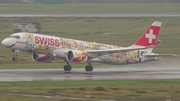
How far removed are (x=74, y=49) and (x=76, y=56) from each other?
252 centimetres

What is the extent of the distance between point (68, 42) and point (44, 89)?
47.9 feet

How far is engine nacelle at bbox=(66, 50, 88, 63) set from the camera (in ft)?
138

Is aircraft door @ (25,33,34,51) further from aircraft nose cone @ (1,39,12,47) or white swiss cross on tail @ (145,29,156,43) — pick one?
white swiss cross on tail @ (145,29,156,43)

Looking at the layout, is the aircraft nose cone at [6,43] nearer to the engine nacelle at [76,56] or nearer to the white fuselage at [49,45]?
the white fuselage at [49,45]

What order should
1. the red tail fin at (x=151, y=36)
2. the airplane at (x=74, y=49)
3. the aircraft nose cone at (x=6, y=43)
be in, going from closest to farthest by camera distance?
the aircraft nose cone at (x=6, y=43)
the airplane at (x=74, y=49)
the red tail fin at (x=151, y=36)

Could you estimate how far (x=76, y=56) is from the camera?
4206cm

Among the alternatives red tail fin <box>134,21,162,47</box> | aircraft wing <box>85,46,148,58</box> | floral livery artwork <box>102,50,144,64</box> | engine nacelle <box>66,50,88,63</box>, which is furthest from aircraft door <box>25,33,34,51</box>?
red tail fin <box>134,21,162,47</box>

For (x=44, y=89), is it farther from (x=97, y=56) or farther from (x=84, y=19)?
(x=84, y=19)

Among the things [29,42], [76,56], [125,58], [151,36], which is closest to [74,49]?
[76,56]

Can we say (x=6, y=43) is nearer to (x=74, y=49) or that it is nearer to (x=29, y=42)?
(x=29, y=42)

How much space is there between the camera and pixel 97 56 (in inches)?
1770

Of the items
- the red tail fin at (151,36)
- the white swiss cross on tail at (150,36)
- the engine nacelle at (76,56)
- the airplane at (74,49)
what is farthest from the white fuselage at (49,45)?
the white swiss cross on tail at (150,36)

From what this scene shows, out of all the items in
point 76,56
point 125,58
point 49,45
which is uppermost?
point 49,45

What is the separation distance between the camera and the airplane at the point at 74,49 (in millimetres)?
41781
